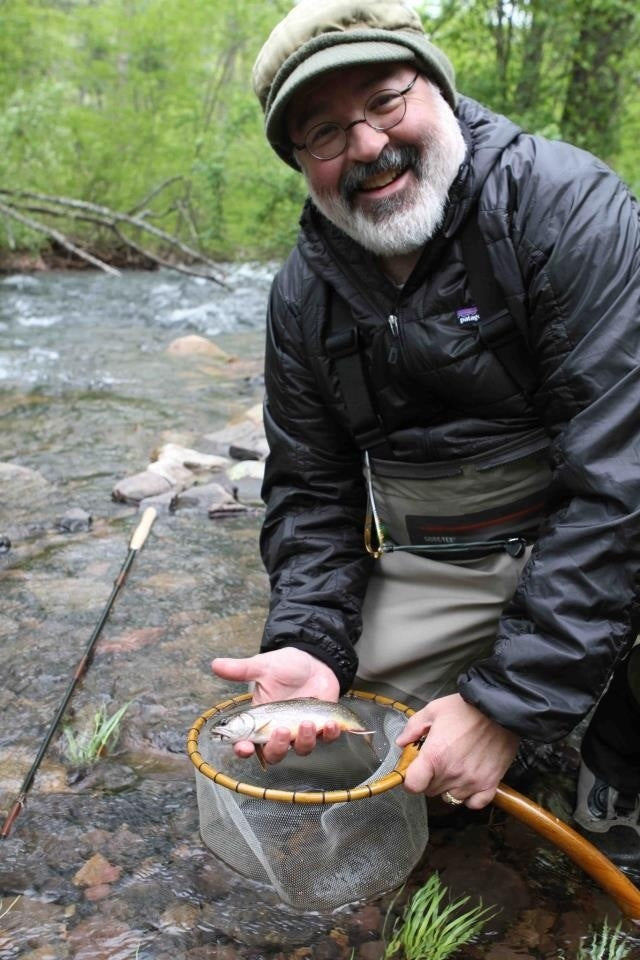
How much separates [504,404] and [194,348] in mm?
8490

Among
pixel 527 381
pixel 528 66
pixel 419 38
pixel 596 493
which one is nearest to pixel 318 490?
pixel 527 381

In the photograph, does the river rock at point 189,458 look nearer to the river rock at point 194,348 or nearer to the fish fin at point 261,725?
the fish fin at point 261,725

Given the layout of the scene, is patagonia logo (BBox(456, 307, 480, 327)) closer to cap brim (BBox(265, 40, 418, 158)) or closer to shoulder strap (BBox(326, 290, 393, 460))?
shoulder strap (BBox(326, 290, 393, 460))

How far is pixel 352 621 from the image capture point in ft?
8.98

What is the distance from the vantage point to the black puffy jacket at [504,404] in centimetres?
203

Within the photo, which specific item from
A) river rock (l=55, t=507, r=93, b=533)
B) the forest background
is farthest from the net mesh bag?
the forest background

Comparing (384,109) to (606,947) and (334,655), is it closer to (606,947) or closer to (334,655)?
(334,655)

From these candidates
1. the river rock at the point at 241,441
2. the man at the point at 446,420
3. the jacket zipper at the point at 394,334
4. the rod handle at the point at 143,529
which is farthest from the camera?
the river rock at the point at 241,441

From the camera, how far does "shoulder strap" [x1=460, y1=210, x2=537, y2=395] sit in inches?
92.5

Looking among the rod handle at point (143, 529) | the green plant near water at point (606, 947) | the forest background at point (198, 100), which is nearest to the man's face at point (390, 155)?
the green plant near water at point (606, 947)

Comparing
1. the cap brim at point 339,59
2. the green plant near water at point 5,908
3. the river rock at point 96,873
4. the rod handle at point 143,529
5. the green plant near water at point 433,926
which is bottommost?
the rod handle at point 143,529

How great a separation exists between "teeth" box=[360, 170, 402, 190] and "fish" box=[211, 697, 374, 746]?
141 cm

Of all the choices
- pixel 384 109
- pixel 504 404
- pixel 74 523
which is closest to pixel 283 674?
pixel 504 404

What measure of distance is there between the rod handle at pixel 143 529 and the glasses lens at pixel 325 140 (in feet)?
8.24
